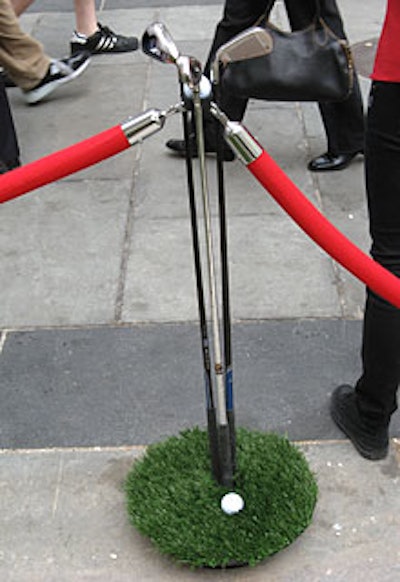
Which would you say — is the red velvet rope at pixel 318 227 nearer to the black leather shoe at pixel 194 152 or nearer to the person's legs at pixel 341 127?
the person's legs at pixel 341 127

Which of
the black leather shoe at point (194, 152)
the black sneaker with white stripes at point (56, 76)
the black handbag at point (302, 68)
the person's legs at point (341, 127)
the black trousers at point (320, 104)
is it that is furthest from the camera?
the black sneaker with white stripes at point (56, 76)

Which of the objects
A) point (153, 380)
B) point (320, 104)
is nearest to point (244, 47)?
point (153, 380)

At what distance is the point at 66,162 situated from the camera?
7.59ft

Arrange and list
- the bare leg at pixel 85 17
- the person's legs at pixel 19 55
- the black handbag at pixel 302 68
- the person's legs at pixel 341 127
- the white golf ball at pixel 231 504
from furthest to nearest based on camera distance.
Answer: the bare leg at pixel 85 17, the person's legs at pixel 19 55, the person's legs at pixel 341 127, the black handbag at pixel 302 68, the white golf ball at pixel 231 504

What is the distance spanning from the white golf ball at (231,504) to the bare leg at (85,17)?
447 centimetres

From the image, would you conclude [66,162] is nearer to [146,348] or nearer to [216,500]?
[216,500]

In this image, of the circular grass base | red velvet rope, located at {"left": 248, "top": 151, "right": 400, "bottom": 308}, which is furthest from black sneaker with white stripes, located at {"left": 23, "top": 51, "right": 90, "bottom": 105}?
red velvet rope, located at {"left": 248, "top": 151, "right": 400, "bottom": 308}

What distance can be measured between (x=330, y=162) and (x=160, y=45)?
272cm

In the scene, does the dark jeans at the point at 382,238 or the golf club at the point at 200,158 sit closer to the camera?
the golf club at the point at 200,158

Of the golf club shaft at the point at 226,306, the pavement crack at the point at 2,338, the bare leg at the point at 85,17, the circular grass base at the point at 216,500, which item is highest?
the golf club shaft at the point at 226,306

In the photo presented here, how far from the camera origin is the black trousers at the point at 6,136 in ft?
15.4

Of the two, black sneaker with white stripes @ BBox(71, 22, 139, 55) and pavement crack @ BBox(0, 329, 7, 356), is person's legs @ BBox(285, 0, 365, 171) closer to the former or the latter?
pavement crack @ BBox(0, 329, 7, 356)

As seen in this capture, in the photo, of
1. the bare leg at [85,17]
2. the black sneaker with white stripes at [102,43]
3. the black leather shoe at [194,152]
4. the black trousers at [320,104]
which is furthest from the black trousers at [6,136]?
the bare leg at [85,17]

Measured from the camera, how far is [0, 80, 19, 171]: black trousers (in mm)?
4701
